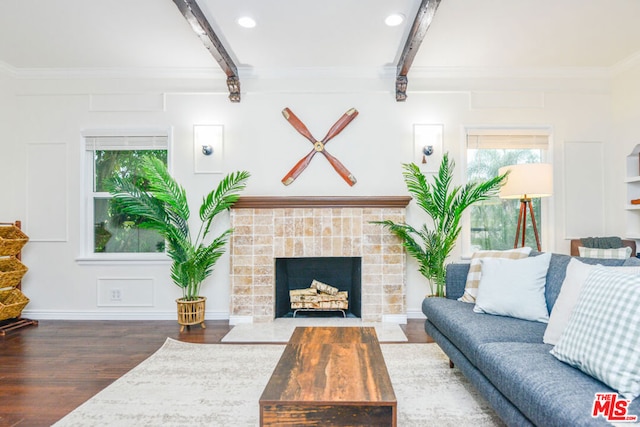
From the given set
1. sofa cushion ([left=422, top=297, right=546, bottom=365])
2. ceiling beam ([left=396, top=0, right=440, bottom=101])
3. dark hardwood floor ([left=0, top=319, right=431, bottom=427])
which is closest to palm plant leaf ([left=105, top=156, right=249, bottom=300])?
dark hardwood floor ([left=0, top=319, right=431, bottom=427])

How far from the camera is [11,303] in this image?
3463 millimetres

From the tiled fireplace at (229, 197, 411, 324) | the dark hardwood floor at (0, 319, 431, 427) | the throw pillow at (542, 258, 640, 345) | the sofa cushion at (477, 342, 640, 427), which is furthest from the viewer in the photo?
the tiled fireplace at (229, 197, 411, 324)

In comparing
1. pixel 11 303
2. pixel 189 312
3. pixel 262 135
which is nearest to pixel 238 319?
pixel 189 312

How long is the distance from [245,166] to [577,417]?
131 inches

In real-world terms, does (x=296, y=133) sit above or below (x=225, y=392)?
above

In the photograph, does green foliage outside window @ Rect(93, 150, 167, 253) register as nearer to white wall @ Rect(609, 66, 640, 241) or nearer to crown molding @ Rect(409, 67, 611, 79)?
crown molding @ Rect(409, 67, 611, 79)

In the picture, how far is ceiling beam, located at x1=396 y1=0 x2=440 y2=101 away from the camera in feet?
8.26

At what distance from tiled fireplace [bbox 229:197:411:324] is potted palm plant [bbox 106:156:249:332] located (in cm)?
22

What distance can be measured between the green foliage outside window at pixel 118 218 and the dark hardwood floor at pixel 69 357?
812 millimetres

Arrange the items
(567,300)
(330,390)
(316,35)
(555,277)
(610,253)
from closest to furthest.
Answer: (330,390) < (567,300) < (555,277) < (610,253) < (316,35)

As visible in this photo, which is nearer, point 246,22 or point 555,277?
point 555,277

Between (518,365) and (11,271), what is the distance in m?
4.35

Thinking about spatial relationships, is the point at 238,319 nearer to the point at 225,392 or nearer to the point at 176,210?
the point at 176,210

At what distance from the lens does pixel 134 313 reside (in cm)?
377
